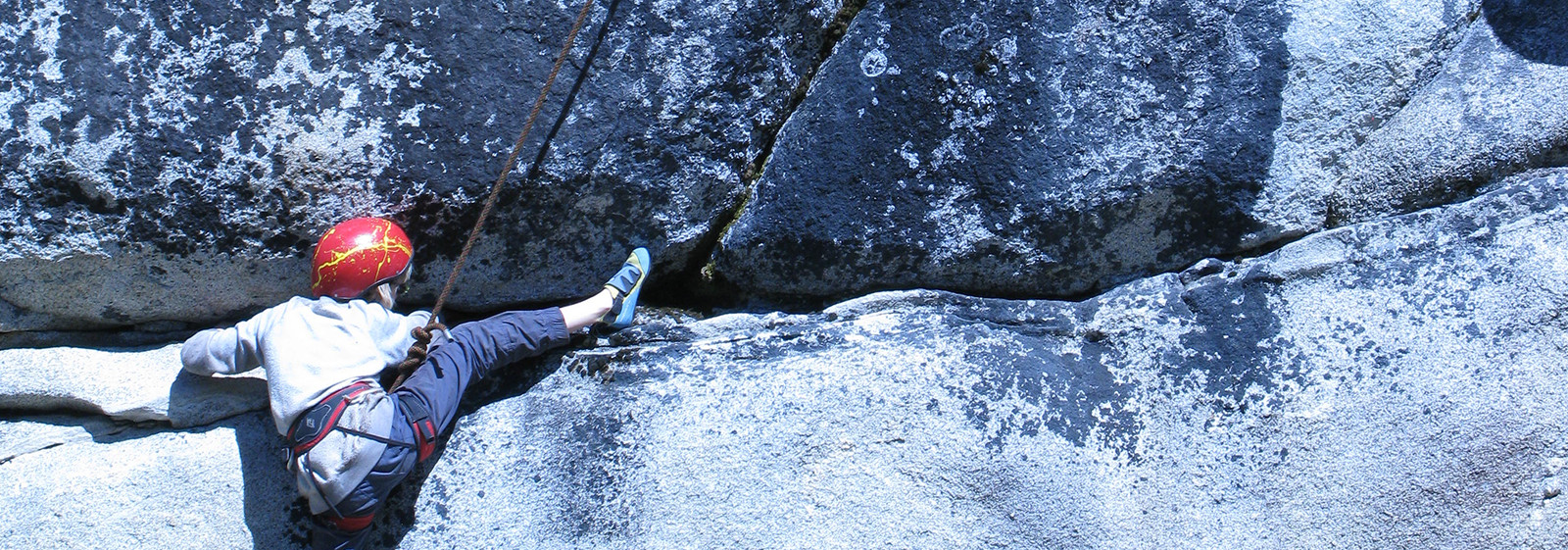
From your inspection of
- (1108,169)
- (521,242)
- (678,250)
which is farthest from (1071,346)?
(521,242)

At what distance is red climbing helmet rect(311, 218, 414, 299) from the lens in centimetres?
165

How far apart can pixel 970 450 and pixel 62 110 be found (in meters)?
1.54

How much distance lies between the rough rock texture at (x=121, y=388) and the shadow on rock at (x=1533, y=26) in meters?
2.24

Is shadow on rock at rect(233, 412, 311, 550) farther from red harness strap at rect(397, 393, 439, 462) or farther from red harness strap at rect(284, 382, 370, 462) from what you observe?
red harness strap at rect(397, 393, 439, 462)

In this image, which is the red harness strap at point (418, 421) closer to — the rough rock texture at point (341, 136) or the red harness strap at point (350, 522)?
the red harness strap at point (350, 522)

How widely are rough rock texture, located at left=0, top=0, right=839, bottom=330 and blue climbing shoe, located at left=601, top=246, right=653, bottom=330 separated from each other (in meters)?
0.04

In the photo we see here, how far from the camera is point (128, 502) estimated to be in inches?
67.7

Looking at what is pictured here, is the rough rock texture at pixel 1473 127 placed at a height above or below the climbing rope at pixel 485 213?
above

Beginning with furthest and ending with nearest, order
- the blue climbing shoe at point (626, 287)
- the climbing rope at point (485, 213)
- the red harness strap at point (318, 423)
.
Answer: the blue climbing shoe at point (626, 287)
the climbing rope at point (485, 213)
the red harness strap at point (318, 423)

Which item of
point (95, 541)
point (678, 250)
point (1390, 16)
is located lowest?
point (95, 541)

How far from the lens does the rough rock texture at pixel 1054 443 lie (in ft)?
5.66

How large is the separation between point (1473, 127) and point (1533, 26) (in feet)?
0.78

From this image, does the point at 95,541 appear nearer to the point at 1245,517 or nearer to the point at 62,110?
the point at 62,110

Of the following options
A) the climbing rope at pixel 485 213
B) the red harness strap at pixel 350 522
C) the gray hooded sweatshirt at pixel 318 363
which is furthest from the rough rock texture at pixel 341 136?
the red harness strap at pixel 350 522
